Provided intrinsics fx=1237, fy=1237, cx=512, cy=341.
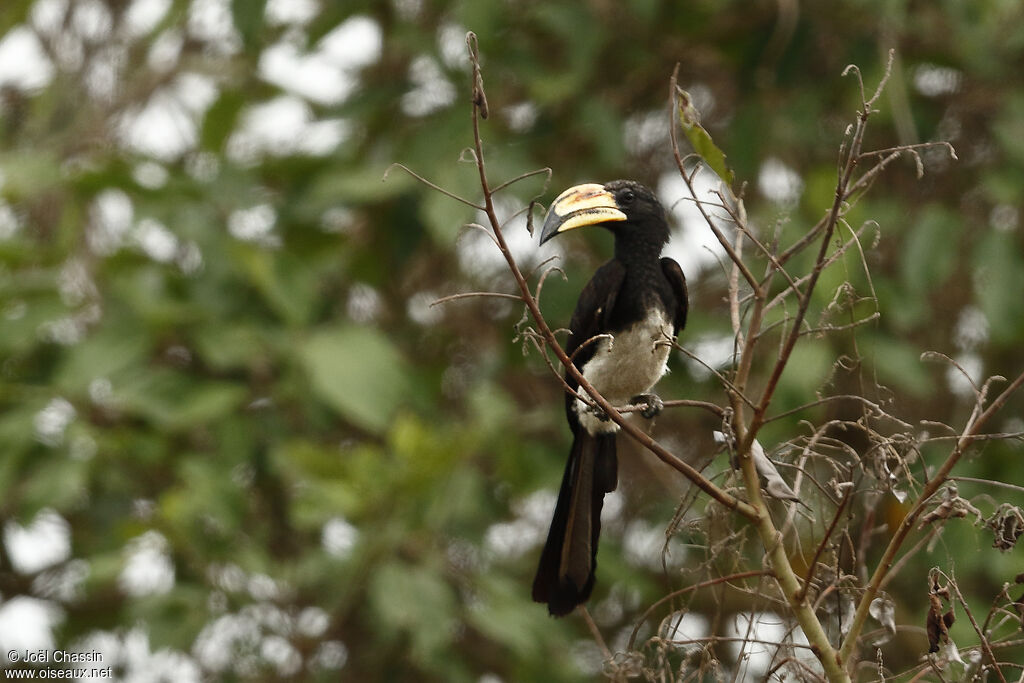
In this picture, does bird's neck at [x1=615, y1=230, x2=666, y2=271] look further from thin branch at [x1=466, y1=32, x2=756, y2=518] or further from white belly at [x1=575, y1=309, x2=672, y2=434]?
thin branch at [x1=466, y1=32, x2=756, y2=518]

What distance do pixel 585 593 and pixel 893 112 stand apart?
209 centimetres

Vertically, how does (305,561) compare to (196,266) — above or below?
below

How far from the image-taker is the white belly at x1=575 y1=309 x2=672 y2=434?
9.00 ft

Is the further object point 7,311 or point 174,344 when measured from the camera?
point 174,344

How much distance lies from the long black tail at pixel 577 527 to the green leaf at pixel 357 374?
3.09 feet

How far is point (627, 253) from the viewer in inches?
111

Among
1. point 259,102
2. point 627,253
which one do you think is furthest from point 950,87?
point 259,102

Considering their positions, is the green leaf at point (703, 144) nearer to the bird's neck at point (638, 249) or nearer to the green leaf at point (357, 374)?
the bird's neck at point (638, 249)

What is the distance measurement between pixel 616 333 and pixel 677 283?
9.2 inches

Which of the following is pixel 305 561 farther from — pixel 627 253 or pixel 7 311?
pixel 627 253

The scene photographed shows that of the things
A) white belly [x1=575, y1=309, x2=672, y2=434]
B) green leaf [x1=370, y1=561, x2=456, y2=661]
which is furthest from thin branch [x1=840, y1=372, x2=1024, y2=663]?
green leaf [x1=370, y1=561, x2=456, y2=661]

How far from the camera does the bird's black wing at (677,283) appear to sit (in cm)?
287

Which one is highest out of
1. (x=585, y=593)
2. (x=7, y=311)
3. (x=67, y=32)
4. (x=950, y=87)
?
(x=67, y=32)

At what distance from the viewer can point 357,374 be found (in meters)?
3.70
